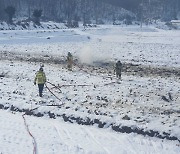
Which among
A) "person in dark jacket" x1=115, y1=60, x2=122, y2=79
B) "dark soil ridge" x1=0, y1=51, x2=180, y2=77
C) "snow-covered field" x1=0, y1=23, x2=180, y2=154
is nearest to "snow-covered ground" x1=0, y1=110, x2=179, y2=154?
"snow-covered field" x1=0, y1=23, x2=180, y2=154

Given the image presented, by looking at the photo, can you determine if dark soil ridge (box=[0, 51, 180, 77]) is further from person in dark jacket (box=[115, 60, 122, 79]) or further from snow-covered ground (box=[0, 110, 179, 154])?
snow-covered ground (box=[0, 110, 179, 154])

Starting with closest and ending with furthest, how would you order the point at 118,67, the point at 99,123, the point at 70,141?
the point at 70,141, the point at 99,123, the point at 118,67

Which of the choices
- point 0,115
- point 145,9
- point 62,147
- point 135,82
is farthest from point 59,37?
point 145,9

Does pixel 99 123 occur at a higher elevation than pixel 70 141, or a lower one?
higher

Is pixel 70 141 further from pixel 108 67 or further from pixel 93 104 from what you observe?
pixel 108 67

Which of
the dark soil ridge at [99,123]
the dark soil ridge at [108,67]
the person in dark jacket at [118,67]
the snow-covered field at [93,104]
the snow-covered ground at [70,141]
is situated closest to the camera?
the snow-covered ground at [70,141]

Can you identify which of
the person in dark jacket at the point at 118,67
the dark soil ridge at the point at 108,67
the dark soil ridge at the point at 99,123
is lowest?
the dark soil ridge at the point at 99,123

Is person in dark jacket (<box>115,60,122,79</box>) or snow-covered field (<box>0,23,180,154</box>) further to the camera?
person in dark jacket (<box>115,60,122,79</box>)

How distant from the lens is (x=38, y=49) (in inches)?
1893

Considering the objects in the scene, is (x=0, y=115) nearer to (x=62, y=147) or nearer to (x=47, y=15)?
(x=62, y=147)

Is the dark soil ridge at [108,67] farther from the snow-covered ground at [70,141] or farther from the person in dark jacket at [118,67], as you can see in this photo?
the snow-covered ground at [70,141]

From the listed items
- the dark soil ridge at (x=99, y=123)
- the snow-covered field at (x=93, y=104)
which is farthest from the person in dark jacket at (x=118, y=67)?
the dark soil ridge at (x=99, y=123)

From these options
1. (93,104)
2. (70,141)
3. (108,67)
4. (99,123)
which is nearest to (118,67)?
(108,67)

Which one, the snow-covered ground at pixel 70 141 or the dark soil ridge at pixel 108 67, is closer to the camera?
the snow-covered ground at pixel 70 141
